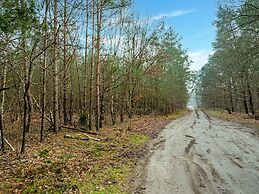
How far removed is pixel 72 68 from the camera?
73.4ft

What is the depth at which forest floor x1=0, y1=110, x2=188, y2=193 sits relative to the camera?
7.00 meters

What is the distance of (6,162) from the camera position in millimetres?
9094

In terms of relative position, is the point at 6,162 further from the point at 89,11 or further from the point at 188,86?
the point at 188,86

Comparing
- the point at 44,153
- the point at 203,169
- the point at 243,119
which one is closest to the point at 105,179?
the point at 203,169

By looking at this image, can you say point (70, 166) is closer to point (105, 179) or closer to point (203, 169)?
point (105, 179)

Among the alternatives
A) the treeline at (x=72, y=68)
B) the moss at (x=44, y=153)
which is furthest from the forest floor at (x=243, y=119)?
the moss at (x=44, y=153)

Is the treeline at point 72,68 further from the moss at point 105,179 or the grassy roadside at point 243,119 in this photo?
the grassy roadside at point 243,119

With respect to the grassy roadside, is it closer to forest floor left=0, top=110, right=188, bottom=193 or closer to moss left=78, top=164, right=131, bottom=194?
forest floor left=0, top=110, right=188, bottom=193

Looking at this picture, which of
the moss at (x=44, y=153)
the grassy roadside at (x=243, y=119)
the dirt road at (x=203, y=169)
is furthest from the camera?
the grassy roadside at (x=243, y=119)

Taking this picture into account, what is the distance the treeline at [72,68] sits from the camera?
8289 millimetres

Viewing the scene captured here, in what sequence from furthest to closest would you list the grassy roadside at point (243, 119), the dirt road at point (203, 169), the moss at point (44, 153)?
the grassy roadside at point (243, 119) < the moss at point (44, 153) < the dirt road at point (203, 169)

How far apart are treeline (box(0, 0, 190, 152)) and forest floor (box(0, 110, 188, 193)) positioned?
1.06 m

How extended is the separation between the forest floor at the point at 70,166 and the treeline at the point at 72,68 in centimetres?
106

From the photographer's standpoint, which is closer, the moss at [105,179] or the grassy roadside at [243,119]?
the moss at [105,179]
